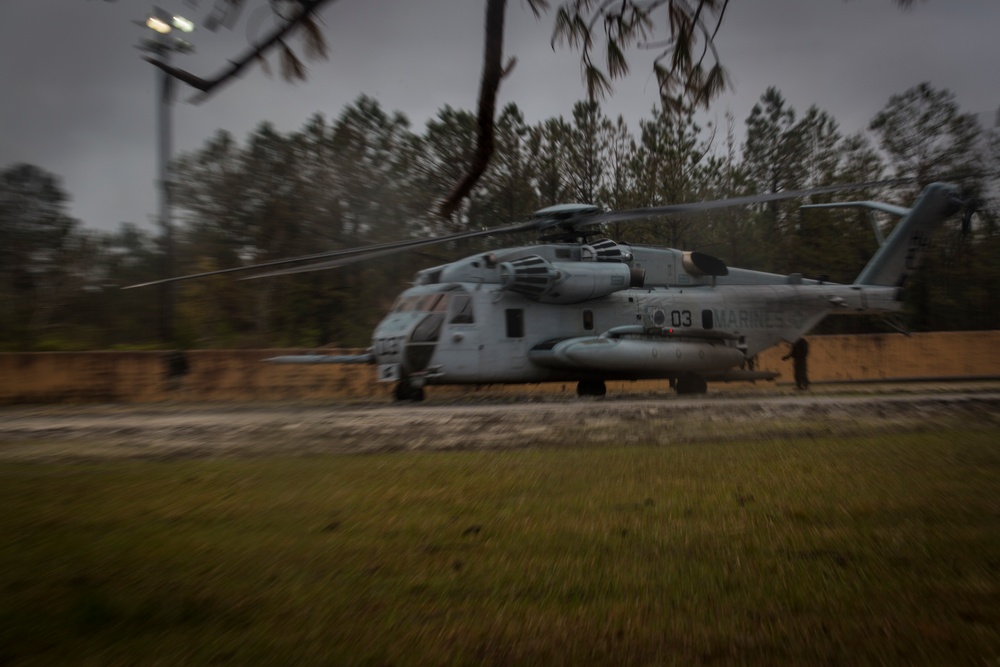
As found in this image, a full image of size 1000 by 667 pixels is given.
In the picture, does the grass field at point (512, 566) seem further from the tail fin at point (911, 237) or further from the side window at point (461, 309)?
the tail fin at point (911, 237)

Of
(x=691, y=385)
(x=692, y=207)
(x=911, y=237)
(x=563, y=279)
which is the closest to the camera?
(x=692, y=207)

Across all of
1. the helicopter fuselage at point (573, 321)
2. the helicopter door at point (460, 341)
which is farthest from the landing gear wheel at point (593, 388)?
the helicopter door at point (460, 341)

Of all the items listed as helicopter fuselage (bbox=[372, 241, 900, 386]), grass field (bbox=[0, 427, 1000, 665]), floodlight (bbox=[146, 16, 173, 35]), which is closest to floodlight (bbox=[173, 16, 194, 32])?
floodlight (bbox=[146, 16, 173, 35])

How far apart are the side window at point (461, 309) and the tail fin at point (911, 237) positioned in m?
9.77

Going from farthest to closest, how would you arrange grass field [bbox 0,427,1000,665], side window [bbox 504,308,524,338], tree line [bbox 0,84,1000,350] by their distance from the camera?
tree line [bbox 0,84,1000,350], side window [bbox 504,308,524,338], grass field [bbox 0,427,1000,665]

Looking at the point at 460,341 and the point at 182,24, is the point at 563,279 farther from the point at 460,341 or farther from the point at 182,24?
the point at 182,24

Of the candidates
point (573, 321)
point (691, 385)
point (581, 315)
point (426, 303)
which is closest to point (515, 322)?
point (573, 321)

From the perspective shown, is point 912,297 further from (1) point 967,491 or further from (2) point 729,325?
(1) point 967,491

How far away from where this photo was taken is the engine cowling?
1442 centimetres

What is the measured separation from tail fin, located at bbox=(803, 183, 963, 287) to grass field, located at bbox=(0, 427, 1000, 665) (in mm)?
14188

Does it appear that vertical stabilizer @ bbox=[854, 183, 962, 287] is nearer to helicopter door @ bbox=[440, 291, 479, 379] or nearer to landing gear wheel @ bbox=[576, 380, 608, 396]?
landing gear wheel @ bbox=[576, 380, 608, 396]

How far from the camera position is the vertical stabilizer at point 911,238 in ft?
58.2

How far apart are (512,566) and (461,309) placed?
37.7 feet

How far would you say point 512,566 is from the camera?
3123 mm
